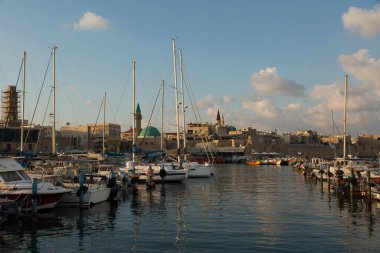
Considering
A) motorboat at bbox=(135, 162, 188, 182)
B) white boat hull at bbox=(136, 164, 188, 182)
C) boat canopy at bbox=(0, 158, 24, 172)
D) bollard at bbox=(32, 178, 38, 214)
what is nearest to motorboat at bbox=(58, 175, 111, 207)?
boat canopy at bbox=(0, 158, 24, 172)

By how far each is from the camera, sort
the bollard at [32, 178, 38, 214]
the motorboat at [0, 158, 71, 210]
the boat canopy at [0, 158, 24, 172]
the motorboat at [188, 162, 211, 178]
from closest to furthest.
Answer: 1. the bollard at [32, 178, 38, 214]
2. the motorboat at [0, 158, 71, 210]
3. the boat canopy at [0, 158, 24, 172]
4. the motorboat at [188, 162, 211, 178]

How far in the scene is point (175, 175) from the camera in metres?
48.0

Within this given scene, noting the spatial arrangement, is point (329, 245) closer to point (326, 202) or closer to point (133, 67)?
point (326, 202)

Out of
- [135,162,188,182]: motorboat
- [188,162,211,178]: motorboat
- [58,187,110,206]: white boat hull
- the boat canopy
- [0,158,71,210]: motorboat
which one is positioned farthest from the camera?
[188,162,211,178]: motorboat

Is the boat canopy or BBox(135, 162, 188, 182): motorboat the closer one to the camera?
the boat canopy

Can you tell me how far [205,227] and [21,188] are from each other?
10.4 metres

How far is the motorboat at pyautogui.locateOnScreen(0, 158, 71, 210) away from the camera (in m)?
23.8

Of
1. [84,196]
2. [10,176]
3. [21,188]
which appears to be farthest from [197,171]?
[21,188]

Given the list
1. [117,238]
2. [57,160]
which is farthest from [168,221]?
[57,160]

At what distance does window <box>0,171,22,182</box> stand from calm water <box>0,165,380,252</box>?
2.91 meters

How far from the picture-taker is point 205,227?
2181cm

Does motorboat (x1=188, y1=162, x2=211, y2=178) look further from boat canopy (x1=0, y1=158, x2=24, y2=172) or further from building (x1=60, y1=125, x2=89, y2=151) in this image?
building (x1=60, y1=125, x2=89, y2=151)

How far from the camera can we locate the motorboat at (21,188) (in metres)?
23.8

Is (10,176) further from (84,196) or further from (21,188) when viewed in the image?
(84,196)
